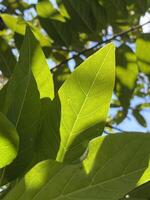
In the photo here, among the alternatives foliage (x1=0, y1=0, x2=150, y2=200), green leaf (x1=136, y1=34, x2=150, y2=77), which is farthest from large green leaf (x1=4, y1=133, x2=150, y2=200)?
green leaf (x1=136, y1=34, x2=150, y2=77)

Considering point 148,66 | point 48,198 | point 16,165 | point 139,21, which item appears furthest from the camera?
point 139,21

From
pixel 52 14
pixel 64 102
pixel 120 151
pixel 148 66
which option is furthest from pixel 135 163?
pixel 52 14

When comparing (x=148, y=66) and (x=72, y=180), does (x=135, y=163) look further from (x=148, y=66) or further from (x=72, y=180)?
(x=148, y=66)

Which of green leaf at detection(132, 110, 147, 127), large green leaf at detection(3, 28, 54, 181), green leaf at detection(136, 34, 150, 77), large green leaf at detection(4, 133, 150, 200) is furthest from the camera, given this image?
green leaf at detection(132, 110, 147, 127)

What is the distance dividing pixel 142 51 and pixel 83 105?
95 centimetres

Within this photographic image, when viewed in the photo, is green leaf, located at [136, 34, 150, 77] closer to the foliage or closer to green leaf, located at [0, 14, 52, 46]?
green leaf, located at [0, 14, 52, 46]

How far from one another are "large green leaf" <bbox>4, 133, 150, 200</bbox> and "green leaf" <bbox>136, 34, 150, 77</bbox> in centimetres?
98

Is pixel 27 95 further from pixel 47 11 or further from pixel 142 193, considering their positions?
pixel 47 11

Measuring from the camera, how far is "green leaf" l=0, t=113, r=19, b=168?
0.58m

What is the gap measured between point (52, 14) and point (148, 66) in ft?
1.13

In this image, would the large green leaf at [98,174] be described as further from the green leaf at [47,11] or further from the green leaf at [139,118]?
the green leaf at [139,118]

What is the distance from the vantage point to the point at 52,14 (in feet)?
5.35

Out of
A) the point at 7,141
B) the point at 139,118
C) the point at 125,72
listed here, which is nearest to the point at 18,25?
the point at 125,72

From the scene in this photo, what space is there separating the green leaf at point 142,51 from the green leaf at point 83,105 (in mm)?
898
